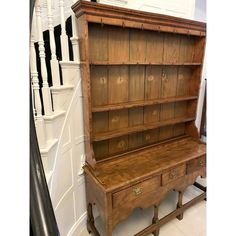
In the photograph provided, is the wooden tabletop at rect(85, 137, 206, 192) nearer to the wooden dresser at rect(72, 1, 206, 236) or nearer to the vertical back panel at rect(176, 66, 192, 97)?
the wooden dresser at rect(72, 1, 206, 236)

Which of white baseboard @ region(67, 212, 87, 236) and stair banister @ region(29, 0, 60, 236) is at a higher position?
stair banister @ region(29, 0, 60, 236)

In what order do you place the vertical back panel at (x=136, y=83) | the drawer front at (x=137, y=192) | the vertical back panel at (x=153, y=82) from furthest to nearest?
the vertical back panel at (x=153, y=82)
the vertical back panel at (x=136, y=83)
the drawer front at (x=137, y=192)

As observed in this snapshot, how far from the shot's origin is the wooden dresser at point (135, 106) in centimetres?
146

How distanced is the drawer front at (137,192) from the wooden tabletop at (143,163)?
0.06 metres

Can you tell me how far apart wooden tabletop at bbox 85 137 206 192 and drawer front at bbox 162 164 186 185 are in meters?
0.06

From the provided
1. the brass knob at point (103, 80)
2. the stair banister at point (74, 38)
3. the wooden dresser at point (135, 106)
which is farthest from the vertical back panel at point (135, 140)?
the stair banister at point (74, 38)

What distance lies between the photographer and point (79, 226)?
1.83m

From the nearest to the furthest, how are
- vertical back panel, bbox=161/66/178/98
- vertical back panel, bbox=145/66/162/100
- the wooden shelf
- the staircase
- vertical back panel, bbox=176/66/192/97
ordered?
the staircase
the wooden shelf
vertical back panel, bbox=145/66/162/100
vertical back panel, bbox=161/66/178/98
vertical back panel, bbox=176/66/192/97

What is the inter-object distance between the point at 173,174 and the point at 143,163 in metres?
0.31

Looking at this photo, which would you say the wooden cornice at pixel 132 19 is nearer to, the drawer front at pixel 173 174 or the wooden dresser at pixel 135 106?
the wooden dresser at pixel 135 106

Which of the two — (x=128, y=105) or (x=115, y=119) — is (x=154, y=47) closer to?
(x=128, y=105)

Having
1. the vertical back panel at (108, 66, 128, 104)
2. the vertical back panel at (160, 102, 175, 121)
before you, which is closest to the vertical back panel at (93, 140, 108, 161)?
the vertical back panel at (108, 66, 128, 104)

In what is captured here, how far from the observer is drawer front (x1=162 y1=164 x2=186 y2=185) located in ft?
5.58
